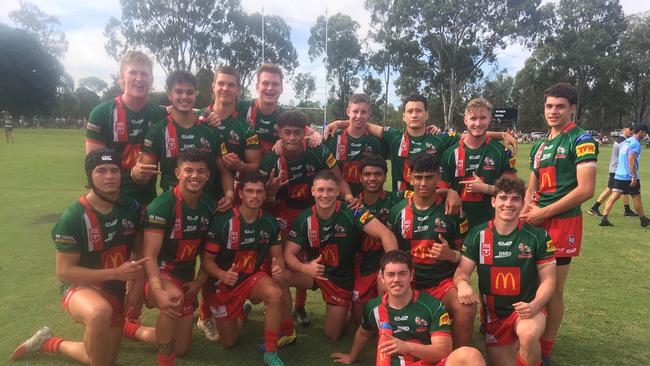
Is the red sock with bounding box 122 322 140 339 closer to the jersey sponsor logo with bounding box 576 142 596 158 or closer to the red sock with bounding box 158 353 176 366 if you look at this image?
the red sock with bounding box 158 353 176 366

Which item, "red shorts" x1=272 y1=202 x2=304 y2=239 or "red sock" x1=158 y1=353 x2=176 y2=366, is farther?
"red shorts" x1=272 y1=202 x2=304 y2=239

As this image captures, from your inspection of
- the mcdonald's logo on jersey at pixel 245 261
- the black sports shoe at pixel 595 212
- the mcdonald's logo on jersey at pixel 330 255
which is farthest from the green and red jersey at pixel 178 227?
the black sports shoe at pixel 595 212

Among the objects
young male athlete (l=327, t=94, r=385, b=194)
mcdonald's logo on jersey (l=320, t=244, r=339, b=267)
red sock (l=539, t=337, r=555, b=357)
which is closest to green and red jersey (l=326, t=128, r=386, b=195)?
young male athlete (l=327, t=94, r=385, b=194)

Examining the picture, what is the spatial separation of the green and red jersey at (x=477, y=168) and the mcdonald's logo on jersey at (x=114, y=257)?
317 cm

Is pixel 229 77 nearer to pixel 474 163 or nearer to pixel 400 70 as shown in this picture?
pixel 474 163

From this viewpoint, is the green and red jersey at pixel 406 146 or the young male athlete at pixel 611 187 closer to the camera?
the green and red jersey at pixel 406 146

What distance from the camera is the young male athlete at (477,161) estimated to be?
14.6 feet

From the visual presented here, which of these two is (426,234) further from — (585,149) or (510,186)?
(585,149)

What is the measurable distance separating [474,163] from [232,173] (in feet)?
8.46

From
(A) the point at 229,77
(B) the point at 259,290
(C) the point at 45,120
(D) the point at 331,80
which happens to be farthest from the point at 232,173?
(C) the point at 45,120

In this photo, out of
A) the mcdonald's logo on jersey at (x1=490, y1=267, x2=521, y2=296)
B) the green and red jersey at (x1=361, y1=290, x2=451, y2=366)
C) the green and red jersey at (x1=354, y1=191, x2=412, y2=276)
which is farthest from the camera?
the green and red jersey at (x1=354, y1=191, x2=412, y2=276)

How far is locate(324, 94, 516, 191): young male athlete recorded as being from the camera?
474 centimetres

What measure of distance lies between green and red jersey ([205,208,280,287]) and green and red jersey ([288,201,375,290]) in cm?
28

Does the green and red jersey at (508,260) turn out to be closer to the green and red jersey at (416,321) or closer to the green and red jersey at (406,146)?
the green and red jersey at (416,321)
